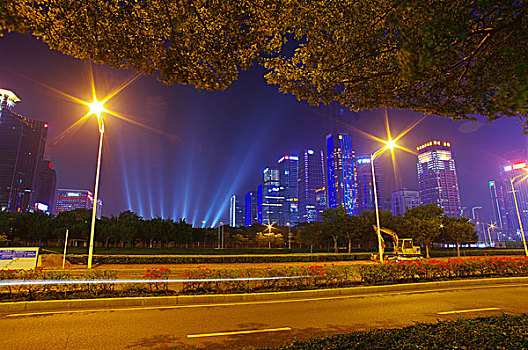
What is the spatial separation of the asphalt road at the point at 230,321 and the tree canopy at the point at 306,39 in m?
5.50

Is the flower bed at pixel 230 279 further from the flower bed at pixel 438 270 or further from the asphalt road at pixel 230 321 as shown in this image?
the asphalt road at pixel 230 321

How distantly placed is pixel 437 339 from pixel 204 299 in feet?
25.4

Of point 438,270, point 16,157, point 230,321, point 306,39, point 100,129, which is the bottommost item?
point 230,321

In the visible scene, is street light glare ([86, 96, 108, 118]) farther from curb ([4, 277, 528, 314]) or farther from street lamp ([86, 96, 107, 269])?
curb ([4, 277, 528, 314])

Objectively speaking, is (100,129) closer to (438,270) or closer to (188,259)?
(188,259)

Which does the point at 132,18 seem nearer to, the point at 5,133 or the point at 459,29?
the point at 459,29

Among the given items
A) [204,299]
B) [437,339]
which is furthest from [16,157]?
[437,339]

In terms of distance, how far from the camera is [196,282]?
36.4ft

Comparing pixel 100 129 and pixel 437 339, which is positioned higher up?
pixel 100 129

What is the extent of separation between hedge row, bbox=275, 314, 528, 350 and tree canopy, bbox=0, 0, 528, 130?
138 inches

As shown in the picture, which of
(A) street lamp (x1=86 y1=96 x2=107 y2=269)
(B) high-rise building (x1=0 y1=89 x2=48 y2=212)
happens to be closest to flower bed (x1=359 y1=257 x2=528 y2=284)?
(A) street lamp (x1=86 y1=96 x2=107 y2=269)

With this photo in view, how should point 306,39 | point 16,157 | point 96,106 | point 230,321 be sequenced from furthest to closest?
point 16,157 → point 96,106 → point 230,321 → point 306,39

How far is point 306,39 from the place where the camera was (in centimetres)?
643

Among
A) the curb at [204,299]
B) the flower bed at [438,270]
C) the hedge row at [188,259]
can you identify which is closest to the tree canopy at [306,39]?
the curb at [204,299]
